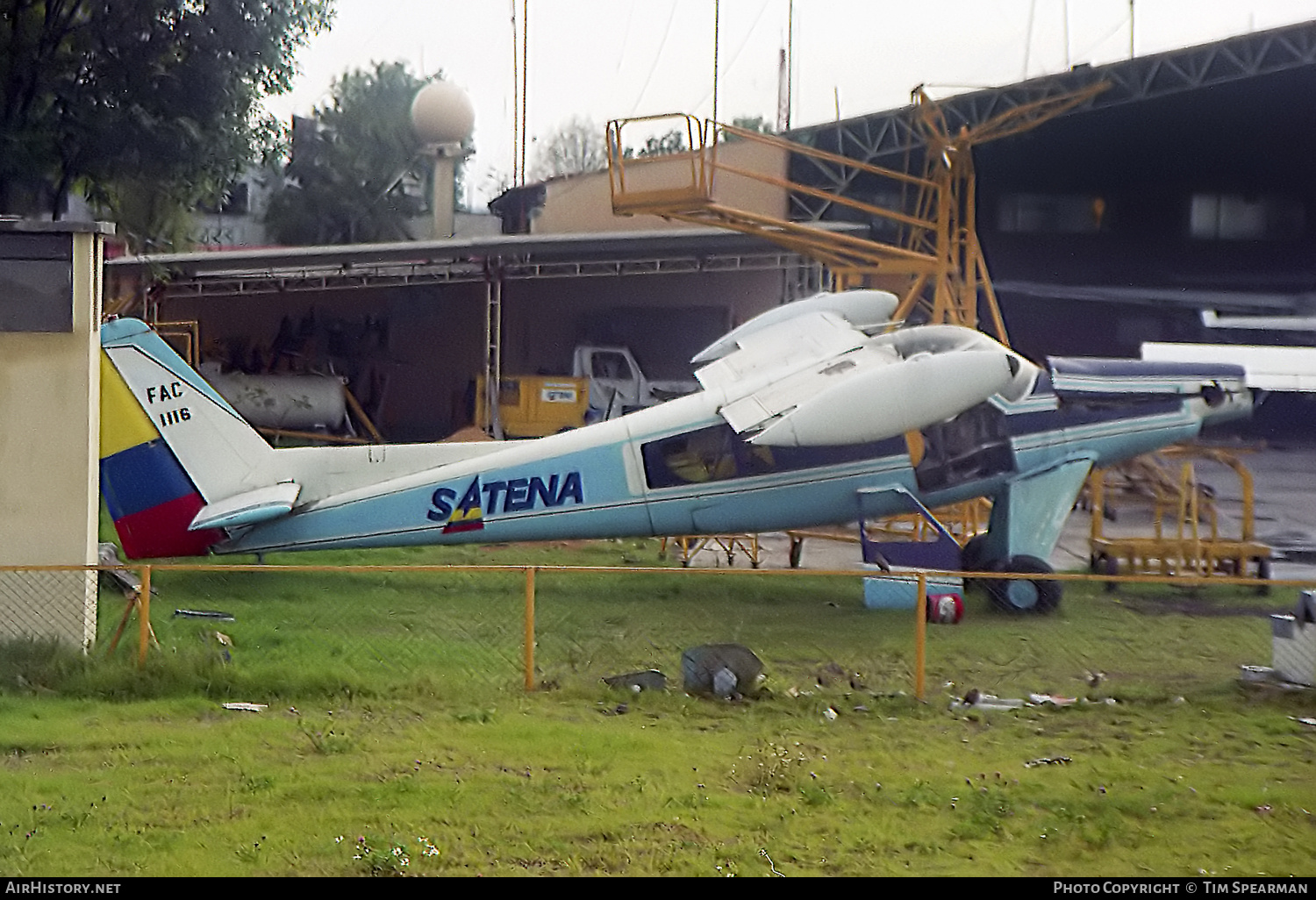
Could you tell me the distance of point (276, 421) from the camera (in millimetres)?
27453

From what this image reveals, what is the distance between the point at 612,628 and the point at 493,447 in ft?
9.50

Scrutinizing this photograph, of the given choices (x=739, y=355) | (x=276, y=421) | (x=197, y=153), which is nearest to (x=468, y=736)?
(x=739, y=355)

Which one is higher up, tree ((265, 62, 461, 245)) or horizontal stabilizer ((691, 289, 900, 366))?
tree ((265, 62, 461, 245))

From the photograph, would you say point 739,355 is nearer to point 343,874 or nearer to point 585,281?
point 343,874

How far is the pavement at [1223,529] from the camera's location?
16.3 metres

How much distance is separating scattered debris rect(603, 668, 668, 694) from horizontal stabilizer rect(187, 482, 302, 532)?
16.4 feet

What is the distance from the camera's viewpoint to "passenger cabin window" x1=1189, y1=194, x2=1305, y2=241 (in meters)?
31.3

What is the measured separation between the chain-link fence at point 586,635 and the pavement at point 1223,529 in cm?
228

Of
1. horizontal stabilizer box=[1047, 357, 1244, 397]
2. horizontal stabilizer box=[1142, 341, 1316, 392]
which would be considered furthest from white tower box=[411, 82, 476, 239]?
horizontal stabilizer box=[1142, 341, 1316, 392]

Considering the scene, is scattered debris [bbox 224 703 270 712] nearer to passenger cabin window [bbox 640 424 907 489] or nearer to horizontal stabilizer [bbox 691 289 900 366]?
passenger cabin window [bbox 640 424 907 489]

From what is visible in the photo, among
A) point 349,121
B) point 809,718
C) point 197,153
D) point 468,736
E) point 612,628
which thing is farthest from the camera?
point 349,121

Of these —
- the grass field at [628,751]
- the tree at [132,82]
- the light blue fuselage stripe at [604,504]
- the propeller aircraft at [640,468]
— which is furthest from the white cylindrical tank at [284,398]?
the grass field at [628,751]

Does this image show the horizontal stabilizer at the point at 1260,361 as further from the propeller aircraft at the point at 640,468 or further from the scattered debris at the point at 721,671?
the scattered debris at the point at 721,671

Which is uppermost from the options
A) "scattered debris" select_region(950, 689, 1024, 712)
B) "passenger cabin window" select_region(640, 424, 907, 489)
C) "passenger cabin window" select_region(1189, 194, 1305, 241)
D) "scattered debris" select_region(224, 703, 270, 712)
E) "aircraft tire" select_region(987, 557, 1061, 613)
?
"passenger cabin window" select_region(1189, 194, 1305, 241)
